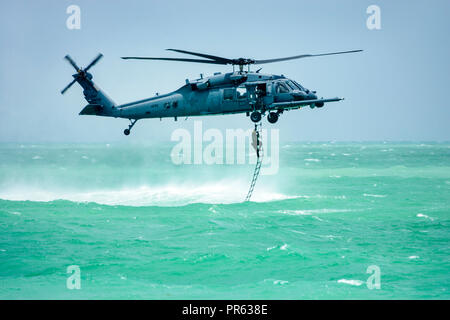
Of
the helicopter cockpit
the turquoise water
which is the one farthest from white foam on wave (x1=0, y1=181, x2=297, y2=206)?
the helicopter cockpit

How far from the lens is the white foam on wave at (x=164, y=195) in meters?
52.7

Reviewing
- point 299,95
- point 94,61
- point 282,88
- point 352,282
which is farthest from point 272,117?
point 352,282

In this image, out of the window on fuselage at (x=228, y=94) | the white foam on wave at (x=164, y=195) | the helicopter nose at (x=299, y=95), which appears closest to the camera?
the helicopter nose at (x=299, y=95)

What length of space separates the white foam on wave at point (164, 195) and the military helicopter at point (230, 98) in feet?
103

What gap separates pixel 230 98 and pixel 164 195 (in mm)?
42626

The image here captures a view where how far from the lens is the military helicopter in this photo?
1834 centimetres

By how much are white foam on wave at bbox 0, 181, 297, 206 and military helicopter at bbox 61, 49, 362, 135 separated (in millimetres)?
31353

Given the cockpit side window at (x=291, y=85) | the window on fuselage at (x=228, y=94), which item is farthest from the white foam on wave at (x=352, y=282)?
the window on fuselage at (x=228, y=94)

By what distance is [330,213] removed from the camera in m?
39.3

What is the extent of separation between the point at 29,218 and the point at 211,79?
2534 cm

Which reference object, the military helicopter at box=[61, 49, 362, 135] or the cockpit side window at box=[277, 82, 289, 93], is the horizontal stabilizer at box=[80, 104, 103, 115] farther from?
the cockpit side window at box=[277, 82, 289, 93]

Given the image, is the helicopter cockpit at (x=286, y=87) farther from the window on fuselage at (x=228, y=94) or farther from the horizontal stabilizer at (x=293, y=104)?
the window on fuselage at (x=228, y=94)
